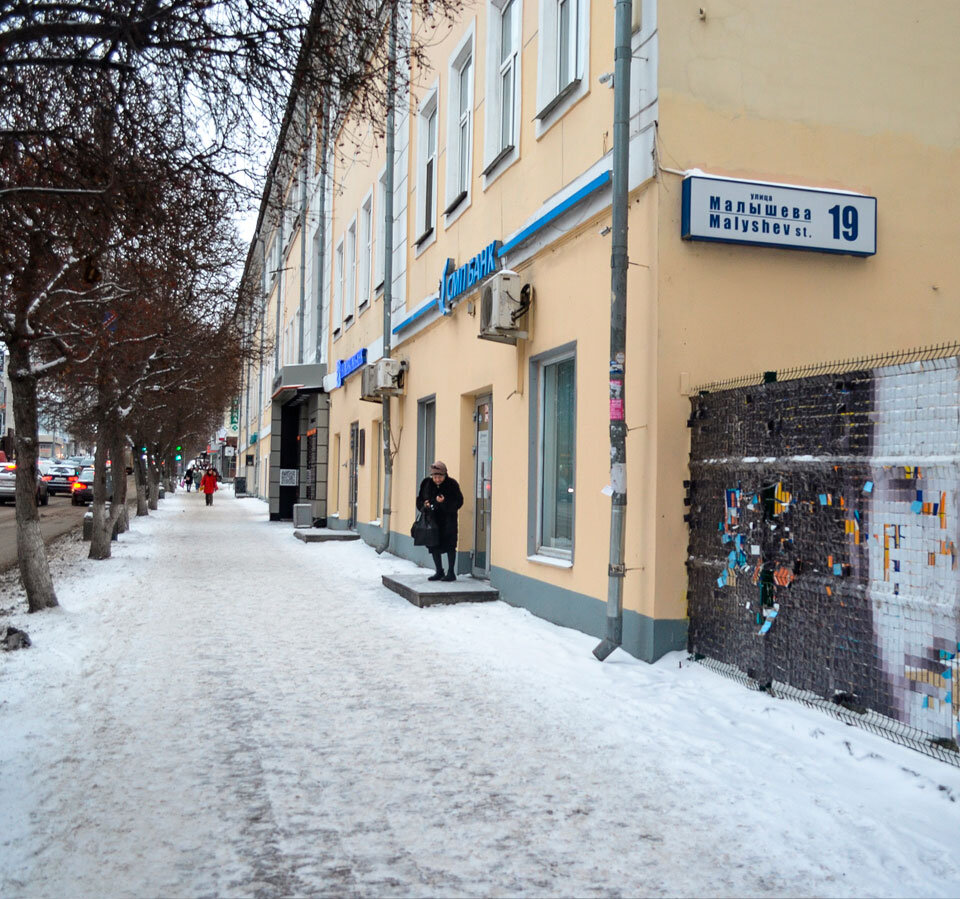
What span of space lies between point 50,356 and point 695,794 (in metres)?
13.6

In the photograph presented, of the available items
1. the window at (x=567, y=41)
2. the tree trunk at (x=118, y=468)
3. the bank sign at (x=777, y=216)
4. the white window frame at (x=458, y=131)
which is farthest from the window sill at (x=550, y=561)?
the tree trunk at (x=118, y=468)

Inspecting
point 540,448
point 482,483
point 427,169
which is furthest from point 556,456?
point 427,169

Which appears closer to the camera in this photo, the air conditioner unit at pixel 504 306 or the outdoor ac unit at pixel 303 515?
the air conditioner unit at pixel 504 306

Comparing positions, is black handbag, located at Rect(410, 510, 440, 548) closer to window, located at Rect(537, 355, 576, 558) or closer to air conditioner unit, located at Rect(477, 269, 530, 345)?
window, located at Rect(537, 355, 576, 558)

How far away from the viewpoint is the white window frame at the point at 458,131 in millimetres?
12398

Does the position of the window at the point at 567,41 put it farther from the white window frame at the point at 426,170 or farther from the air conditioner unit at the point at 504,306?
the white window frame at the point at 426,170

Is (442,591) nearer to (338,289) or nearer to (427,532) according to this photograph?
(427,532)

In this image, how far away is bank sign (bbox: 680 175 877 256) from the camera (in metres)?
7.21

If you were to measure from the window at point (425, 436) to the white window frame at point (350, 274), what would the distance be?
6.46m

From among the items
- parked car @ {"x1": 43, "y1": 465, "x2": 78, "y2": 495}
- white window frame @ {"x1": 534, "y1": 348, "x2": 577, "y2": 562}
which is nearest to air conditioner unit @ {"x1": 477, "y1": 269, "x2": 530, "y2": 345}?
white window frame @ {"x1": 534, "y1": 348, "x2": 577, "y2": 562}

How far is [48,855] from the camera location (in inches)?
144

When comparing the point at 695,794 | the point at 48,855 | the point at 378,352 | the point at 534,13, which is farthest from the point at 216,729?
the point at 378,352

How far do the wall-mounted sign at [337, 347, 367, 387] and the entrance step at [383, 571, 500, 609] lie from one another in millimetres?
8418

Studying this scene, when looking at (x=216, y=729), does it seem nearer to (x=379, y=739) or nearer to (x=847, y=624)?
(x=379, y=739)
